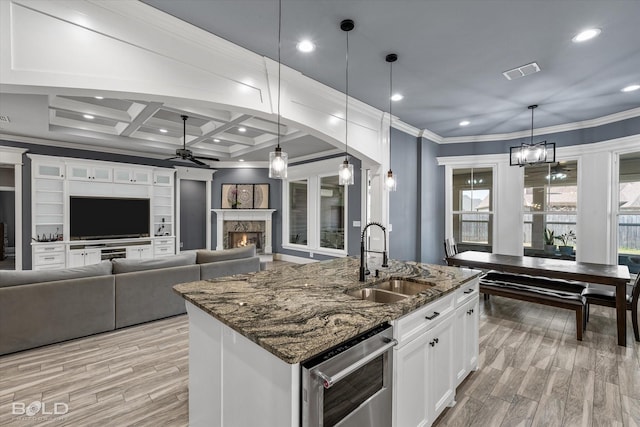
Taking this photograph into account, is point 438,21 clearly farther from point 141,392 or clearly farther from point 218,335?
point 141,392

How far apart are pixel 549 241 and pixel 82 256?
9.46 meters

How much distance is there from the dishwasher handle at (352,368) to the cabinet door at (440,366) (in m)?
0.46

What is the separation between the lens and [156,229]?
7.36 metres

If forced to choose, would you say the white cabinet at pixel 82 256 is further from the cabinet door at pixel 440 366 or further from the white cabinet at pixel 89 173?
the cabinet door at pixel 440 366

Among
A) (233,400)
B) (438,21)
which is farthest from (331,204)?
(233,400)

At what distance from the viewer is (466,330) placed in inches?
93.0

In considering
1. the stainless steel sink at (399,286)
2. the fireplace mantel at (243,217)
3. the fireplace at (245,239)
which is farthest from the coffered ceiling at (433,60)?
the fireplace at (245,239)

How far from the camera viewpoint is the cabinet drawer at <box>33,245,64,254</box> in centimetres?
569

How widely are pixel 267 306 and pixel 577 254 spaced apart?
603 cm

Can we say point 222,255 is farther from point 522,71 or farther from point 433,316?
point 522,71

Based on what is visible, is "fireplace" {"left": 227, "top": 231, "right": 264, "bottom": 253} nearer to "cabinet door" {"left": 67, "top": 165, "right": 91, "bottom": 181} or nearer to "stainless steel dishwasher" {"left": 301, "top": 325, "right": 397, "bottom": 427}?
"cabinet door" {"left": 67, "top": 165, "right": 91, "bottom": 181}

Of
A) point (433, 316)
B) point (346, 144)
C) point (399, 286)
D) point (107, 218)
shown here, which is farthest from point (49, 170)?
point (433, 316)

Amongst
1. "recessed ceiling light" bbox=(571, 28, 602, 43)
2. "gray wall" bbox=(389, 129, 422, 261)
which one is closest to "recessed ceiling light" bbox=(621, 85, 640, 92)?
"recessed ceiling light" bbox=(571, 28, 602, 43)

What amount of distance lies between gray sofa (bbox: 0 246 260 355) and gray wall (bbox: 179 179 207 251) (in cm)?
454
